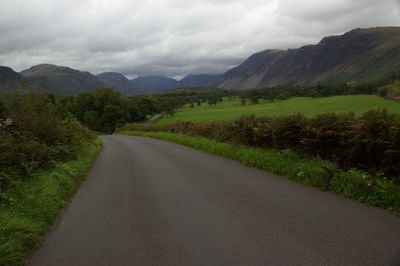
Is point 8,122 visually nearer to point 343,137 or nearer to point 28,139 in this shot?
point 28,139

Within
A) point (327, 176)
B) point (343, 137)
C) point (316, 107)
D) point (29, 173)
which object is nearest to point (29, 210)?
point (29, 173)

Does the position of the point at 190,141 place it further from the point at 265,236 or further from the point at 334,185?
the point at 265,236

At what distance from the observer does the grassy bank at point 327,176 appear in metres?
5.16

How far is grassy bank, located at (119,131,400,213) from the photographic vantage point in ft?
16.9

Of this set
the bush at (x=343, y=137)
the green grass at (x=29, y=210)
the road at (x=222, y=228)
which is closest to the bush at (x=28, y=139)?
the green grass at (x=29, y=210)

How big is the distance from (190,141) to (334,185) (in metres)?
12.8

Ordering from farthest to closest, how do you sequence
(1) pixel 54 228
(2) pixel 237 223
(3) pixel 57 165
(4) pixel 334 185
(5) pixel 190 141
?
1. (5) pixel 190 141
2. (3) pixel 57 165
3. (4) pixel 334 185
4. (1) pixel 54 228
5. (2) pixel 237 223

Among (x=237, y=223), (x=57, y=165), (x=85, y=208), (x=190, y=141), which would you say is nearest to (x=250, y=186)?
(x=237, y=223)

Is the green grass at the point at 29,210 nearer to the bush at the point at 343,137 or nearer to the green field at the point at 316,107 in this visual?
the bush at the point at 343,137

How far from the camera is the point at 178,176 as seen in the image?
8.91 m

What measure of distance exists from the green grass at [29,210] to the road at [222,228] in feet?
0.79

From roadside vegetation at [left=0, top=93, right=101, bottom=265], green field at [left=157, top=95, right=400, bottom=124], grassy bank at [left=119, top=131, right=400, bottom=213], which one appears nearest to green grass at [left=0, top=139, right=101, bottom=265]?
roadside vegetation at [left=0, top=93, right=101, bottom=265]

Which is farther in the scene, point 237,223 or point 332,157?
point 332,157

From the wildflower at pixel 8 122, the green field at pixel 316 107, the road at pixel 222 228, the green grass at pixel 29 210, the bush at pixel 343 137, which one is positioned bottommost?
the green field at pixel 316 107
